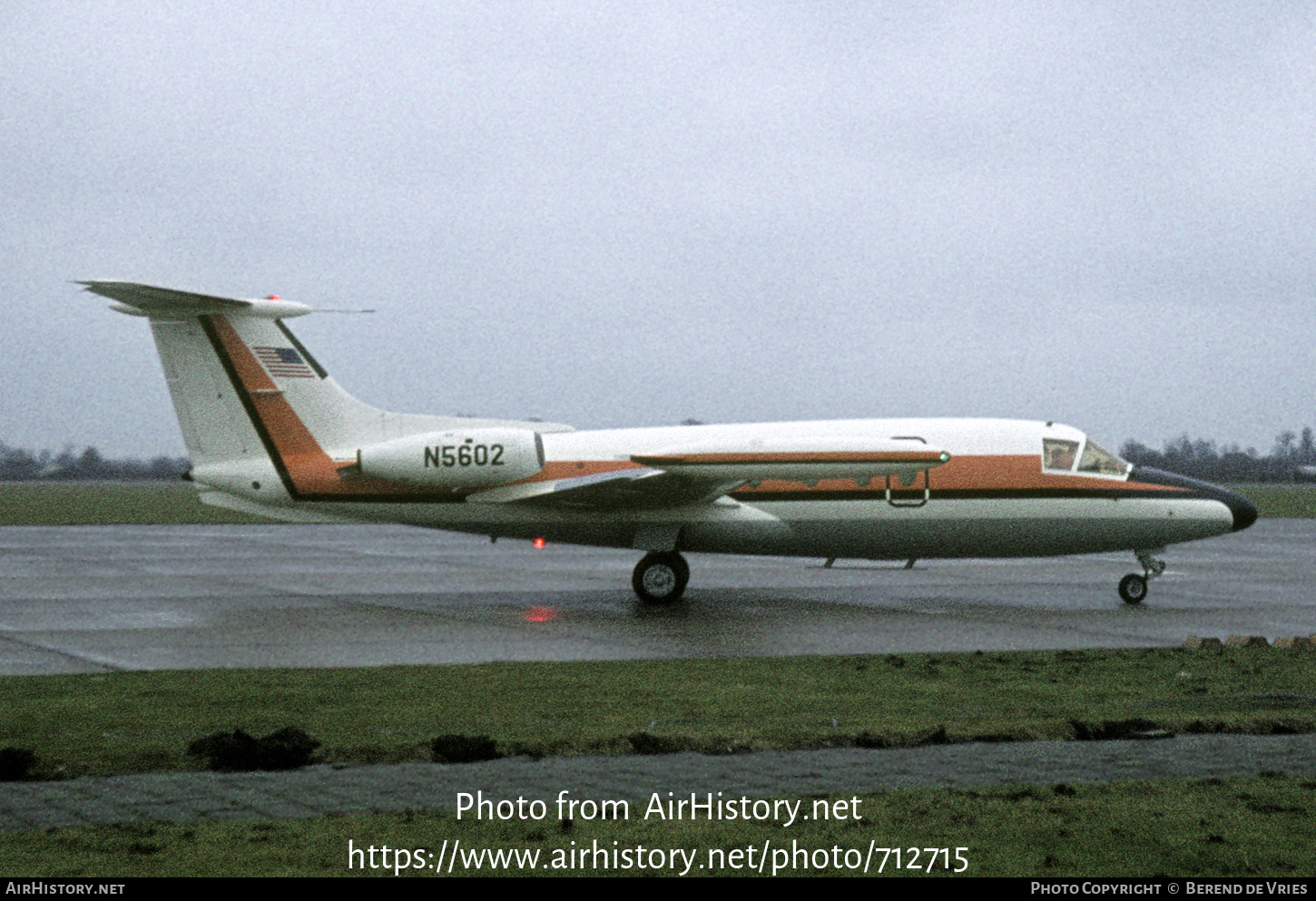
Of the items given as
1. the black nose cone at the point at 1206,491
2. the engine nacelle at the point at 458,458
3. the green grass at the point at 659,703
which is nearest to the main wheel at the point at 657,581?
the engine nacelle at the point at 458,458

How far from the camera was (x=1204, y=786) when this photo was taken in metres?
7.87

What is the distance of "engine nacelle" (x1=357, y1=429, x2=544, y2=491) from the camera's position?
20453mm

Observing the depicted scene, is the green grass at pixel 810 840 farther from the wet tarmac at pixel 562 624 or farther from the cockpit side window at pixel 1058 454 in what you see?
the cockpit side window at pixel 1058 454

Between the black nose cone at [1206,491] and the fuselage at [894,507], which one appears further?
the black nose cone at [1206,491]

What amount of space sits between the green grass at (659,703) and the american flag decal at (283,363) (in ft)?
28.8

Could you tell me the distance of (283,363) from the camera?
21.2 m

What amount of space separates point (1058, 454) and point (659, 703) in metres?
13.0

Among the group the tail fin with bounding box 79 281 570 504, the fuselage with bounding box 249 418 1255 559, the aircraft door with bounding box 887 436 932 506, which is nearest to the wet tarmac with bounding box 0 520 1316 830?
the fuselage with bounding box 249 418 1255 559

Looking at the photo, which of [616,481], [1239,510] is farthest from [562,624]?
[1239,510]

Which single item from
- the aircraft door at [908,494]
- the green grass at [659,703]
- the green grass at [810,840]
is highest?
the aircraft door at [908,494]

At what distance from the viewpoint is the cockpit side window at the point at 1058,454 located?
22141 millimetres

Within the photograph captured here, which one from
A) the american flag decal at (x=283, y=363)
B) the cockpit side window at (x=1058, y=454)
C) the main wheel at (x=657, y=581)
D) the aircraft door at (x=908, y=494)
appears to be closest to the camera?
the american flag decal at (x=283, y=363)

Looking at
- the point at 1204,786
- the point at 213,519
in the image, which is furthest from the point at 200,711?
the point at 213,519

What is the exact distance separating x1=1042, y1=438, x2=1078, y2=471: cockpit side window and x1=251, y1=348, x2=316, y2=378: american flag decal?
1256cm
